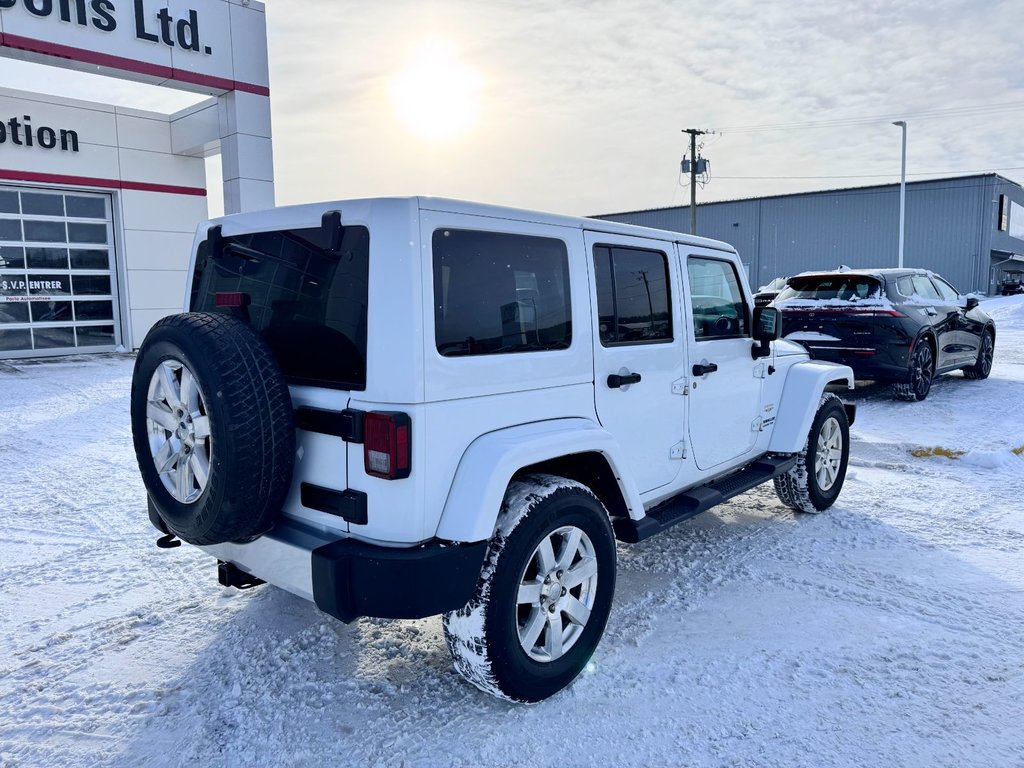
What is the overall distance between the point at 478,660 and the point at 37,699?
185 cm

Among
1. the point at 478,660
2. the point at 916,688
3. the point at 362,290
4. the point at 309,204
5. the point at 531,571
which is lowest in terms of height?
the point at 916,688

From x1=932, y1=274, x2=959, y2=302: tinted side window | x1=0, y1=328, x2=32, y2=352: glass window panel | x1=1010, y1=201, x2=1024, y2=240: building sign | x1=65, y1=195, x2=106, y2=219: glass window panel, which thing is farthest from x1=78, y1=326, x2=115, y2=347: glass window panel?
x1=1010, y1=201, x2=1024, y2=240: building sign

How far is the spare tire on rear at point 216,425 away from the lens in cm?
260

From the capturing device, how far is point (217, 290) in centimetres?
340

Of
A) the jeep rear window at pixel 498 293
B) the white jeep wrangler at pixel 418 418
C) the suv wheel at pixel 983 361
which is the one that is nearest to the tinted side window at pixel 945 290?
the suv wheel at pixel 983 361

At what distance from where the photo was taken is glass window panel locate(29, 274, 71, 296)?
16.0 meters

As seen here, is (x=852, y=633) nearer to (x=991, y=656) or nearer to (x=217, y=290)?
(x=991, y=656)

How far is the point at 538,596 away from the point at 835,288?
7.92 metres

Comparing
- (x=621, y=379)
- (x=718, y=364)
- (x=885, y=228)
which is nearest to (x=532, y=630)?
(x=621, y=379)

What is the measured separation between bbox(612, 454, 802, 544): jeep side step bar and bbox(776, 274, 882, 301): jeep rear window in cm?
504

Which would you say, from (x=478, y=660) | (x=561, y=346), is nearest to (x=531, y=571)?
(x=478, y=660)

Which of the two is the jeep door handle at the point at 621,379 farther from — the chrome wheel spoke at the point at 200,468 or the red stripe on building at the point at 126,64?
the red stripe on building at the point at 126,64

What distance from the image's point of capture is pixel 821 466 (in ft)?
17.0

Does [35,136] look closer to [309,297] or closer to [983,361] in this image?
[309,297]
